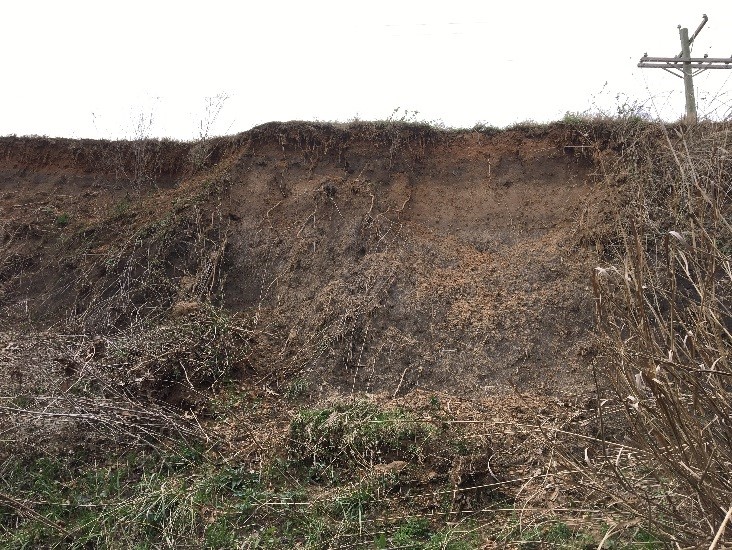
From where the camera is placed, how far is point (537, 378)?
8578 mm

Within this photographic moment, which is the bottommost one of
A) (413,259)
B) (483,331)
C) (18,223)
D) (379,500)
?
(379,500)

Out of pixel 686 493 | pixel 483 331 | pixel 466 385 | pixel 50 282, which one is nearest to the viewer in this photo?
pixel 686 493

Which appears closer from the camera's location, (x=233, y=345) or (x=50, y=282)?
(x=233, y=345)

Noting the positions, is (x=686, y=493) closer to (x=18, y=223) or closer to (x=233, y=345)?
(x=233, y=345)

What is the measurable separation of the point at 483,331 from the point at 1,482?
19.5 ft

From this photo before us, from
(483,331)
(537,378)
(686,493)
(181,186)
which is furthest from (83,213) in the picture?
(686,493)

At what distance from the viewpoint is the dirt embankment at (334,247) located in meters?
8.94

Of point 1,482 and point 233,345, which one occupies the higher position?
point 233,345

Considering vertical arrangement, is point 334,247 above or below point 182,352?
above

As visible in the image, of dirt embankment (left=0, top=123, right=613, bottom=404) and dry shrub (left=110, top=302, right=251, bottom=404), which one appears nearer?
dry shrub (left=110, top=302, right=251, bottom=404)

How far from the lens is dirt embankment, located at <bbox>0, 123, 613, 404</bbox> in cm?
894

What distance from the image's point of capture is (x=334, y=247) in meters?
10.7

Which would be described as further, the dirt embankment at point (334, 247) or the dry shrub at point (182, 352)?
the dirt embankment at point (334, 247)

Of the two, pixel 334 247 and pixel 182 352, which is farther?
pixel 334 247
